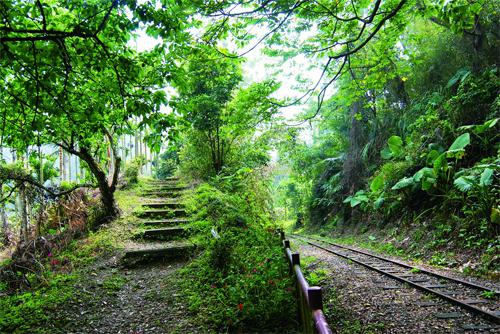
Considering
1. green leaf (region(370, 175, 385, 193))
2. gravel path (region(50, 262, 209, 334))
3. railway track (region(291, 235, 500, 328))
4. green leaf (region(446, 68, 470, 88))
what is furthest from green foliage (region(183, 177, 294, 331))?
green leaf (region(446, 68, 470, 88))

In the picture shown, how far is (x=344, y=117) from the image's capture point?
16.2 m

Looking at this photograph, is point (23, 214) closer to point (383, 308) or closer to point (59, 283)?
point (59, 283)

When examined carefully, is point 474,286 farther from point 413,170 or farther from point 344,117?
point 344,117

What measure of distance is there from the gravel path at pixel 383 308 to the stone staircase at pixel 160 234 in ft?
10.7

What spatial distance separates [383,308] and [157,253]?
453cm

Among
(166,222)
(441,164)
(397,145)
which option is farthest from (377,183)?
(166,222)

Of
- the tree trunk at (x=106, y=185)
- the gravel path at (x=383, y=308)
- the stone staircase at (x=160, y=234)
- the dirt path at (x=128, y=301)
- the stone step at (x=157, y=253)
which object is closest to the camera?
the gravel path at (x=383, y=308)

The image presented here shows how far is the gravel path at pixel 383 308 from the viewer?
4.07 m

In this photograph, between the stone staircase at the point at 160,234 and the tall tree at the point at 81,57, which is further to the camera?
the stone staircase at the point at 160,234

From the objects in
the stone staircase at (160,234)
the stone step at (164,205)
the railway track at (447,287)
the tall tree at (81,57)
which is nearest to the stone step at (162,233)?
the stone staircase at (160,234)

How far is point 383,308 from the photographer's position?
15.6 ft

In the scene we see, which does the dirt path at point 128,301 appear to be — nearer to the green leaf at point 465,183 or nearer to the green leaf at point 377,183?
the green leaf at point 465,183

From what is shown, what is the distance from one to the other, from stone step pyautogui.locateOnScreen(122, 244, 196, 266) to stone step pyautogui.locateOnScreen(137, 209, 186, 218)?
6.48 ft

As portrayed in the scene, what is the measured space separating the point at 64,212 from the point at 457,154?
33.4 ft
